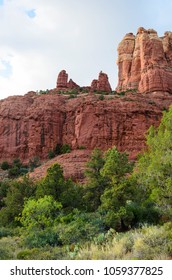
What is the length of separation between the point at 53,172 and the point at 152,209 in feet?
27.7

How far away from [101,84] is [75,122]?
2600cm

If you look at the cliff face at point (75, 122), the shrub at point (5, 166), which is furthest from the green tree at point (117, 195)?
the shrub at point (5, 166)

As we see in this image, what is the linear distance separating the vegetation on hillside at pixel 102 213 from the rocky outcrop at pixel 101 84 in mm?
57861

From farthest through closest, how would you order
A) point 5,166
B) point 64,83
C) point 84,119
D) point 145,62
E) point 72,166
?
1. point 64,83
2. point 145,62
3. point 84,119
4. point 5,166
5. point 72,166

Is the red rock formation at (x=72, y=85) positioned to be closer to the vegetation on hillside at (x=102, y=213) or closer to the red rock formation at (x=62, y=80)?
the red rock formation at (x=62, y=80)

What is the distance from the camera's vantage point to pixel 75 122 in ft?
204

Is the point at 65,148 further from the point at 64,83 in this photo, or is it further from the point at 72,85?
the point at 72,85

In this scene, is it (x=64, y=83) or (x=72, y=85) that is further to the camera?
(x=72, y=85)

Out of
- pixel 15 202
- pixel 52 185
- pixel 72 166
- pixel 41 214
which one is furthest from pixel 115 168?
pixel 72 166

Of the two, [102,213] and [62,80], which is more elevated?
[62,80]

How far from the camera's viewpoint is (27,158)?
6097cm

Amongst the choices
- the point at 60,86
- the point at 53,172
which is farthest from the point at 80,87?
the point at 53,172

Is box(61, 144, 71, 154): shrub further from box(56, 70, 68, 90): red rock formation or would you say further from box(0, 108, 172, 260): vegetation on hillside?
box(0, 108, 172, 260): vegetation on hillside

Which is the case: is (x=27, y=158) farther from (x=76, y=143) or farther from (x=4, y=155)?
(x=76, y=143)
